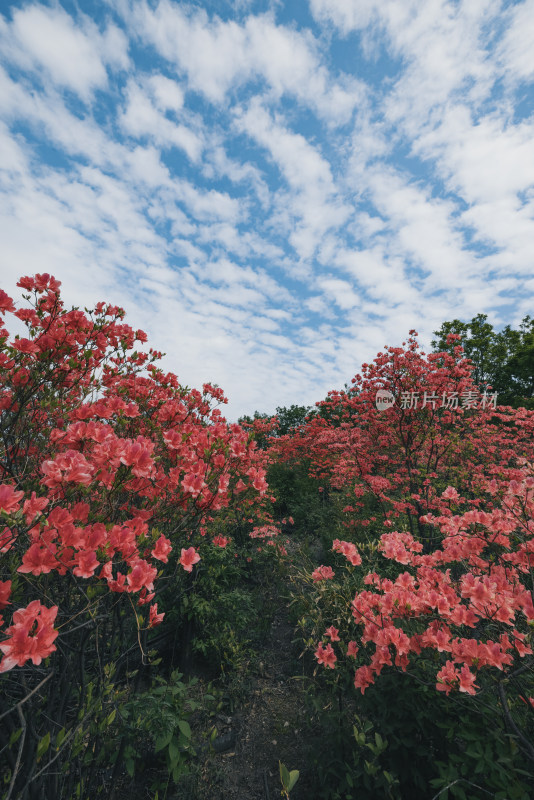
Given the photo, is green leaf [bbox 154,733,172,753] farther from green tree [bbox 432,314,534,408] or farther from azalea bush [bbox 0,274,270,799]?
green tree [bbox 432,314,534,408]

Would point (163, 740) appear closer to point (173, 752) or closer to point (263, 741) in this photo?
point (173, 752)

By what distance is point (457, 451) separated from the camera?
780 cm

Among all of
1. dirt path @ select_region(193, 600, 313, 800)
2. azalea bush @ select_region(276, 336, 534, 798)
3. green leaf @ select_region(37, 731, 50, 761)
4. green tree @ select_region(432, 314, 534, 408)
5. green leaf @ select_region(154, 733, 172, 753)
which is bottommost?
dirt path @ select_region(193, 600, 313, 800)

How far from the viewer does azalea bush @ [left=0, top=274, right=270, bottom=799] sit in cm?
143

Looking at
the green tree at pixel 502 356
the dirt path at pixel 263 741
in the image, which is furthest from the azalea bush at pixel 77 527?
the green tree at pixel 502 356

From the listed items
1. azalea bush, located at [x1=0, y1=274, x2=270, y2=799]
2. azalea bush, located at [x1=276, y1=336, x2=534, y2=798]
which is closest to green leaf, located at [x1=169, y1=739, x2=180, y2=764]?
azalea bush, located at [x1=0, y1=274, x2=270, y2=799]

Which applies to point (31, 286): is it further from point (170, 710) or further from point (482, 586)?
point (482, 586)

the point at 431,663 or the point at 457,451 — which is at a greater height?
the point at 457,451

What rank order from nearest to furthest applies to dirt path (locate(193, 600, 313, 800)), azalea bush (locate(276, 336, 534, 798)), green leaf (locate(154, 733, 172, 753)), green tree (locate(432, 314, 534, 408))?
azalea bush (locate(276, 336, 534, 798)), green leaf (locate(154, 733, 172, 753)), dirt path (locate(193, 600, 313, 800)), green tree (locate(432, 314, 534, 408))

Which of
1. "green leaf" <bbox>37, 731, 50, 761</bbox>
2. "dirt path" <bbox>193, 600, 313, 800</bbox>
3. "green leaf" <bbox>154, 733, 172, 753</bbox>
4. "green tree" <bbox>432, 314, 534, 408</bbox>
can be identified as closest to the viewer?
"green leaf" <bbox>37, 731, 50, 761</bbox>

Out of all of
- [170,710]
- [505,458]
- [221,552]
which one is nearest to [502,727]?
[170,710]

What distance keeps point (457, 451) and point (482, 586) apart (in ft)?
22.9

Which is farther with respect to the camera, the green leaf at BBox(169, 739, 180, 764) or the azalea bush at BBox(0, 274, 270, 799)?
the green leaf at BBox(169, 739, 180, 764)

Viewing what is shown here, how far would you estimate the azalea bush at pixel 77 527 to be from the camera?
4.69 feet
